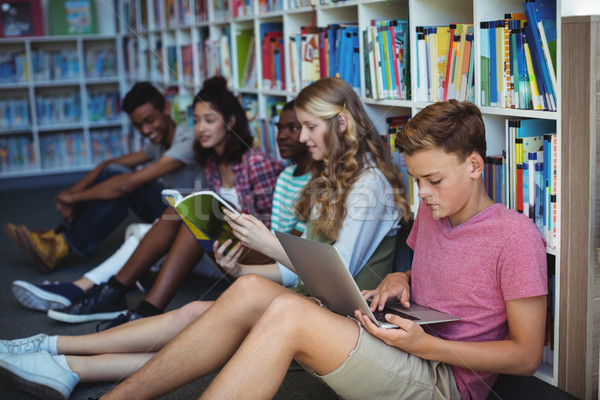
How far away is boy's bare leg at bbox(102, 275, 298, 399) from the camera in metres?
1.64

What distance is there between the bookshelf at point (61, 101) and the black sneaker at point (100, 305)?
3767mm

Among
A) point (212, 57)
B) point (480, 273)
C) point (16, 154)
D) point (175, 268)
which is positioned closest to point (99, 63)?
point (16, 154)

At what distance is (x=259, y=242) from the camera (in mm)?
2045

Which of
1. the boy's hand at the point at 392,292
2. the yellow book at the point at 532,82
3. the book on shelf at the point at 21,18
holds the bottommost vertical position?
the boy's hand at the point at 392,292

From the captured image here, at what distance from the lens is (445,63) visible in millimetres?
2012

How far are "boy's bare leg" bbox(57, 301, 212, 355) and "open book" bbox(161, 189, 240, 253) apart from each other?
0.81ft

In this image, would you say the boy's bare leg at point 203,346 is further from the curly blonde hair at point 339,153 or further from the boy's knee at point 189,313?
the curly blonde hair at point 339,153

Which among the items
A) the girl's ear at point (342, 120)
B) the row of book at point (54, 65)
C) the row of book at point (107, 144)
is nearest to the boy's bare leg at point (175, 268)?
the girl's ear at point (342, 120)

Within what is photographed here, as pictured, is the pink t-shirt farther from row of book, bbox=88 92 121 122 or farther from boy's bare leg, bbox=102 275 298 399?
row of book, bbox=88 92 121 122

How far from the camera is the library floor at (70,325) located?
5.46ft

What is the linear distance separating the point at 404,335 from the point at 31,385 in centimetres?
113

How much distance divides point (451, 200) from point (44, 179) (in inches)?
206

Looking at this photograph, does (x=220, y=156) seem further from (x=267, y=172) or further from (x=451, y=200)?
(x=451, y=200)

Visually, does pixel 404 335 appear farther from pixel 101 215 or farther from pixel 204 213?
pixel 101 215
